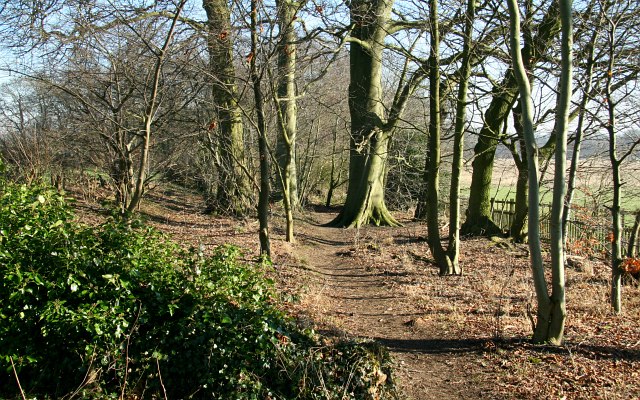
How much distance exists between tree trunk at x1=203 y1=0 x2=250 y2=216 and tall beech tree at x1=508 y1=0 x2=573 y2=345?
4.95m

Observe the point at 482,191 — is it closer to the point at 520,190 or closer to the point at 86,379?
the point at 520,190

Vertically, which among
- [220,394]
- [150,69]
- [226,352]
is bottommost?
[220,394]

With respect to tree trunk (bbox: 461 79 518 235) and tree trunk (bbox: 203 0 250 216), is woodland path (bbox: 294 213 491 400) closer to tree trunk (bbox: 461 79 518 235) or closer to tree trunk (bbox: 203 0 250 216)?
tree trunk (bbox: 203 0 250 216)

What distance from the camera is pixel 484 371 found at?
19.8 feet

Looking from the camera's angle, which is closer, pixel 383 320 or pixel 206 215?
pixel 383 320

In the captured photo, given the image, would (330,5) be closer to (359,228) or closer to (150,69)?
(150,69)

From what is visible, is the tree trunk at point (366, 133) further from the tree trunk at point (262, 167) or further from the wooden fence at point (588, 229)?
the tree trunk at point (262, 167)

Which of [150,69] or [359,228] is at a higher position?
[150,69]

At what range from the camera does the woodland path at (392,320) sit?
19.2 feet

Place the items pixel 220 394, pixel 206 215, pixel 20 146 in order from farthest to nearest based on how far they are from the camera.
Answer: pixel 206 215
pixel 20 146
pixel 220 394

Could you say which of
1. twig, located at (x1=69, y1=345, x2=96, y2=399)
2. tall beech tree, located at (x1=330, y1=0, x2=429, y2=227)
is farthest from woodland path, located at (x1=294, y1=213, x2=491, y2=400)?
tall beech tree, located at (x1=330, y1=0, x2=429, y2=227)

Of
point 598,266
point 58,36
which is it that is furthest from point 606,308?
point 58,36

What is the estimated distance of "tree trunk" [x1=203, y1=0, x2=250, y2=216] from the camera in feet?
32.3

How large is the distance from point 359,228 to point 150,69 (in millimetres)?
10191
